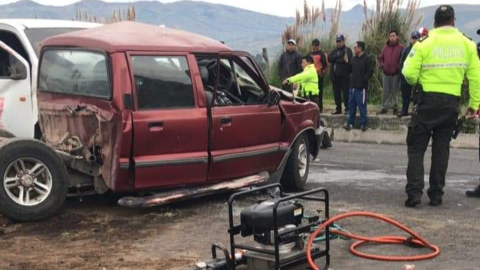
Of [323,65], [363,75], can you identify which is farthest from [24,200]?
[323,65]

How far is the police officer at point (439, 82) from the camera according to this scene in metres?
7.05

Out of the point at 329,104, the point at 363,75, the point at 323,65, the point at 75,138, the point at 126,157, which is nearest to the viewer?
the point at 126,157

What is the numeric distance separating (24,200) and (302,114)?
333cm

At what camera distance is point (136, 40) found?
6945 mm

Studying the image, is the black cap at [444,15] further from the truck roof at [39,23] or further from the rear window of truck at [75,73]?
the truck roof at [39,23]

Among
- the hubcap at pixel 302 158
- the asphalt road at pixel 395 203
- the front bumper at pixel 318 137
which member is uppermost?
Answer: the front bumper at pixel 318 137

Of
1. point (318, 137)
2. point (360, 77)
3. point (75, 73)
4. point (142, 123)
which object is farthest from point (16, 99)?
point (360, 77)

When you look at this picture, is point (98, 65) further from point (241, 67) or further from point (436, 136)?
point (436, 136)

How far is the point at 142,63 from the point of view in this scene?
681cm

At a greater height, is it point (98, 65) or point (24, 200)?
point (98, 65)

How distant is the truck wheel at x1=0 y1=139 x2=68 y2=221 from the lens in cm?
650

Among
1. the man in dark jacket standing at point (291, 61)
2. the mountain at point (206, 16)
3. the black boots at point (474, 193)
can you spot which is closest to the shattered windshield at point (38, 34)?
the black boots at point (474, 193)

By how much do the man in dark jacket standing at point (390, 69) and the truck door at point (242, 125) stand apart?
21.4ft

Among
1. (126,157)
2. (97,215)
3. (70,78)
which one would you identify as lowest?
(97,215)
